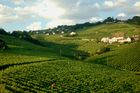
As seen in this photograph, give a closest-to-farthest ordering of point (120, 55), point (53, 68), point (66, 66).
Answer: point (53, 68) → point (66, 66) → point (120, 55)

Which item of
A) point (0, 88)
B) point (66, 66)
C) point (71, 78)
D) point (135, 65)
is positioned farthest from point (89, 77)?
point (135, 65)

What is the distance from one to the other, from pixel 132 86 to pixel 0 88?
41122 mm

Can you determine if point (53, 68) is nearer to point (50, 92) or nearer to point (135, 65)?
point (50, 92)

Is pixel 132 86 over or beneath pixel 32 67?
beneath

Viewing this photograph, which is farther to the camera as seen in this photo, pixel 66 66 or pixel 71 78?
pixel 66 66

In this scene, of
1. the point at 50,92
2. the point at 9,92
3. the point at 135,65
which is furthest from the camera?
the point at 135,65

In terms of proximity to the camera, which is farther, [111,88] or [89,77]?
[89,77]

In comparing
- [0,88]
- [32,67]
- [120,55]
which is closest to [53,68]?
[32,67]

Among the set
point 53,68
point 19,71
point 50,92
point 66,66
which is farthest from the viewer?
point 66,66

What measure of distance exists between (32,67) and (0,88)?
3041 centimetres

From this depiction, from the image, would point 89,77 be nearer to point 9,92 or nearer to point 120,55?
point 9,92

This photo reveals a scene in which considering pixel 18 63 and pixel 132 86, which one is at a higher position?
pixel 18 63

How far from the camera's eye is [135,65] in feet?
466

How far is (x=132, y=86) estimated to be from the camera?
83.7 metres
